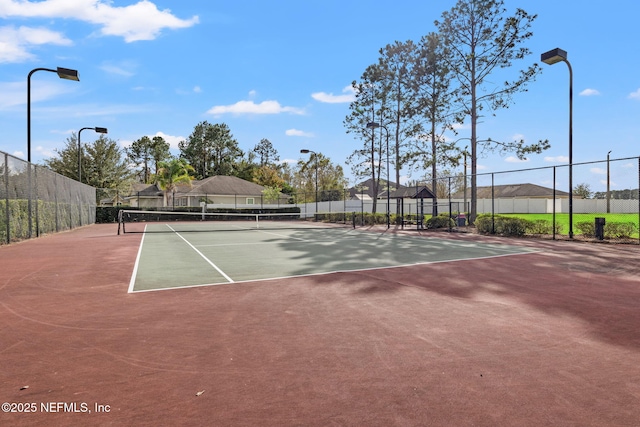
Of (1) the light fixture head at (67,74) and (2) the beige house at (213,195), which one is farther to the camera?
(2) the beige house at (213,195)

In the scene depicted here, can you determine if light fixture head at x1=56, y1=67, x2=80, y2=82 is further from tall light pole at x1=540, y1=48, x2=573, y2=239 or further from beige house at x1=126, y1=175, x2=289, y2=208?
beige house at x1=126, y1=175, x2=289, y2=208

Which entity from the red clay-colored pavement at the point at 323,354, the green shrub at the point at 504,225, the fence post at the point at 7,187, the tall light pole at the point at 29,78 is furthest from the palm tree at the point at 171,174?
the red clay-colored pavement at the point at 323,354

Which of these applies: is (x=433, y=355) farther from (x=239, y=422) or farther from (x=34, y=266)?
(x=34, y=266)

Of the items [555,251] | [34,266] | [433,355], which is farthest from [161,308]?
[555,251]

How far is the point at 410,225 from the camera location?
96.5 ft

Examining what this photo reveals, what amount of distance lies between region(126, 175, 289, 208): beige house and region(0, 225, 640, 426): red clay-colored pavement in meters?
43.5

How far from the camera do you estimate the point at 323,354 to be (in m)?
3.89

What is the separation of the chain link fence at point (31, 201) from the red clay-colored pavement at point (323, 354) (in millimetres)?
8649

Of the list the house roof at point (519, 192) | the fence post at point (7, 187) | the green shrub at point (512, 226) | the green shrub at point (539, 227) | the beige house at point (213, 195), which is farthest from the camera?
the house roof at point (519, 192)

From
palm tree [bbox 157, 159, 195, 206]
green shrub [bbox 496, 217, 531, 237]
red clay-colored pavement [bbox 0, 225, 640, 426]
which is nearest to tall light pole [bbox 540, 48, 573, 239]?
green shrub [bbox 496, 217, 531, 237]

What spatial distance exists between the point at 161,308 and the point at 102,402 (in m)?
2.74

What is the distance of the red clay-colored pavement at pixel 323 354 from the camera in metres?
2.84

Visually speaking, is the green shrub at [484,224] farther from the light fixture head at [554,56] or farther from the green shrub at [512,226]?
the light fixture head at [554,56]

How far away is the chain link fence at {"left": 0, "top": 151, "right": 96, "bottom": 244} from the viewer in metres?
13.8
